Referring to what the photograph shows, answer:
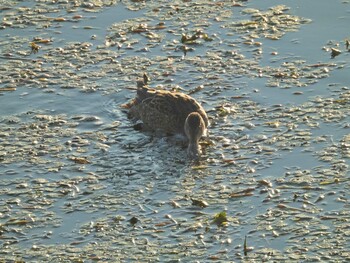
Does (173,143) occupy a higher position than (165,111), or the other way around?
(165,111)

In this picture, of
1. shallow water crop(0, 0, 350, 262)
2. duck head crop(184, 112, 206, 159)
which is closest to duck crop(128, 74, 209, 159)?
duck head crop(184, 112, 206, 159)

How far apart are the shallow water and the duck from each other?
0.77ft

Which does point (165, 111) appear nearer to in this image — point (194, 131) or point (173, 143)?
point (173, 143)

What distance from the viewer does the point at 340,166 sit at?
A: 12.3 metres

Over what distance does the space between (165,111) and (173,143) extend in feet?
1.78

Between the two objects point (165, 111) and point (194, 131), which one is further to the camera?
point (165, 111)

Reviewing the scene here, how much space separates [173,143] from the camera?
13.5 metres

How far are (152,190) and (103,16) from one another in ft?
18.2

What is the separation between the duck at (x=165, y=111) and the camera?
537 inches

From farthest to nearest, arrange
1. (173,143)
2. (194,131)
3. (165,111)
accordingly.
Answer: (165,111), (173,143), (194,131)

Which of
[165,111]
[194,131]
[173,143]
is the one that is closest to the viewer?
[194,131]

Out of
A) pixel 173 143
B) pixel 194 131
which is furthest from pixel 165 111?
pixel 194 131

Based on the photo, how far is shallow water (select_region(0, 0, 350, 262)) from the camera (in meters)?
11.0

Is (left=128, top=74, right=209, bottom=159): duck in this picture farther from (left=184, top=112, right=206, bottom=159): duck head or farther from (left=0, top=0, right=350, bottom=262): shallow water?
(left=0, top=0, right=350, bottom=262): shallow water
